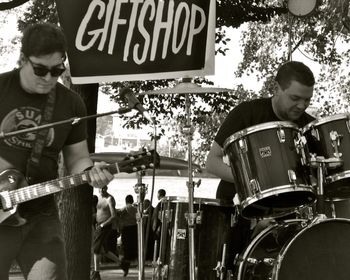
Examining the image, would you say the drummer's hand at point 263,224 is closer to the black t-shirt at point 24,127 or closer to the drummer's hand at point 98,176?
the drummer's hand at point 98,176

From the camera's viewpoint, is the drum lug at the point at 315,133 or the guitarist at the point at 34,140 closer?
the guitarist at the point at 34,140

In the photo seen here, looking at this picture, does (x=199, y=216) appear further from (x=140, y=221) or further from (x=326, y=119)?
(x=326, y=119)

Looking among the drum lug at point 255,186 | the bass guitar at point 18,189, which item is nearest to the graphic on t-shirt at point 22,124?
the bass guitar at point 18,189

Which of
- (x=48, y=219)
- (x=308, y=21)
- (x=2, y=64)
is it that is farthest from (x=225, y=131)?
(x=2, y=64)

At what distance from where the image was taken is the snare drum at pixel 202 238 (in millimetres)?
6766

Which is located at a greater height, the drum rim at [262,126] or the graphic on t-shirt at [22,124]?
the drum rim at [262,126]

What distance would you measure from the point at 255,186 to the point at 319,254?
748 mm

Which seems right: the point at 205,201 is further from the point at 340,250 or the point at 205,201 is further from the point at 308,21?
the point at 308,21

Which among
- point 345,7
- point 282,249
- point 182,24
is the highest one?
A: point 345,7

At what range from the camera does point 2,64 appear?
24.3m

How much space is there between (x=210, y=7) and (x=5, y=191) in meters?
3.26

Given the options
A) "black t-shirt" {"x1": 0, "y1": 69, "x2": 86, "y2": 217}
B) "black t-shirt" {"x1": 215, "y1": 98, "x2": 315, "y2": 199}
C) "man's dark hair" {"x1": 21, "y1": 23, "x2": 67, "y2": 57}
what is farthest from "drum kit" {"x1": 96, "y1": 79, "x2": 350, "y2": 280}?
"man's dark hair" {"x1": 21, "y1": 23, "x2": 67, "y2": 57}

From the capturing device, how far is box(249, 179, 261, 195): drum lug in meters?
5.87

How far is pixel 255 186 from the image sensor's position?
590 centimetres
